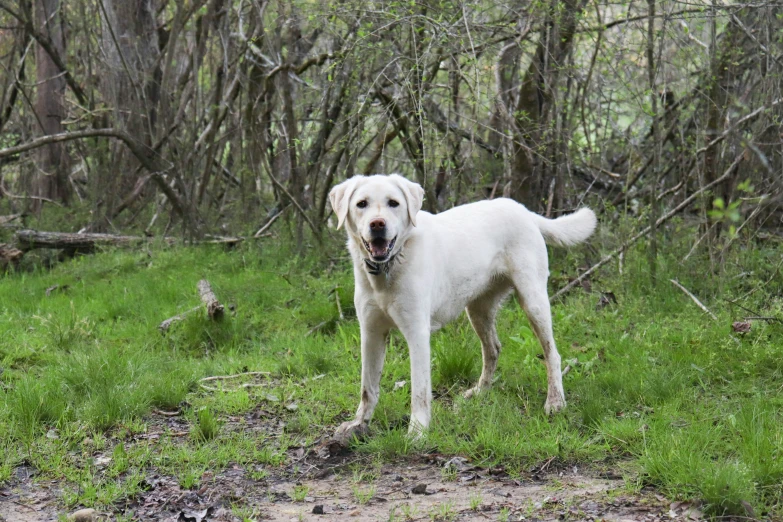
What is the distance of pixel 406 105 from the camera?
25.0 ft

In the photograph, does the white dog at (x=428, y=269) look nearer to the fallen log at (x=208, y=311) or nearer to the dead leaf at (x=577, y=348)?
the dead leaf at (x=577, y=348)

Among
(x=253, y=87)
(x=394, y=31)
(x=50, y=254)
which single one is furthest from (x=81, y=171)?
(x=394, y=31)

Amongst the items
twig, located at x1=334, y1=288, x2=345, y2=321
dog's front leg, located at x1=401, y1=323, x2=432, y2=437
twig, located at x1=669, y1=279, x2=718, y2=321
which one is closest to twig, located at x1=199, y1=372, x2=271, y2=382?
twig, located at x1=334, y1=288, x2=345, y2=321

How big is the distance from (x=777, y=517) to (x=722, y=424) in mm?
1002

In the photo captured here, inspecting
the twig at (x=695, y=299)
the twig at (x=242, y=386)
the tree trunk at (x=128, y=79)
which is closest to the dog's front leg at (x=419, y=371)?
the twig at (x=242, y=386)

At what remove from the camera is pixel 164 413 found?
4.92 metres

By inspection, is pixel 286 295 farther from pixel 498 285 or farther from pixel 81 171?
pixel 81 171

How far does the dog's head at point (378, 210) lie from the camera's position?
411 centimetres

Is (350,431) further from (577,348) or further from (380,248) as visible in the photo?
(577,348)

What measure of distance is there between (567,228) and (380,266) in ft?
5.87

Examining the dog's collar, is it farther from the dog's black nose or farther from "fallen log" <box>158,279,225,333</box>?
"fallen log" <box>158,279,225,333</box>

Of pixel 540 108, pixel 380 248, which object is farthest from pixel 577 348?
pixel 540 108

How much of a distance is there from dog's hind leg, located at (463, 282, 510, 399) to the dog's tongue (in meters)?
1.36

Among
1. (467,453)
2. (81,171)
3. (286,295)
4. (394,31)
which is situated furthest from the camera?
(81,171)
